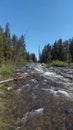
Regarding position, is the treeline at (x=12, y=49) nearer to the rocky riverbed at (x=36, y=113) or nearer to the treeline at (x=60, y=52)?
the rocky riverbed at (x=36, y=113)

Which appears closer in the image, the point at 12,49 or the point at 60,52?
the point at 12,49

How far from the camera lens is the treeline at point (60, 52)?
7494 cm

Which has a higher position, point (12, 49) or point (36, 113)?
point (12, 49)

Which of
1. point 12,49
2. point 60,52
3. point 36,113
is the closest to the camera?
point 36,113

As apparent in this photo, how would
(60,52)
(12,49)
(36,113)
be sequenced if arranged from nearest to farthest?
(36,113) < (12,49) < (60,52)

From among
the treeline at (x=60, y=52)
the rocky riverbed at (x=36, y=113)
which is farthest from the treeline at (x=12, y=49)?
the treeline at (x=60, y=52)

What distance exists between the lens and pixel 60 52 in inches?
3034

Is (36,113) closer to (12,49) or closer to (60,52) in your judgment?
(12,49)

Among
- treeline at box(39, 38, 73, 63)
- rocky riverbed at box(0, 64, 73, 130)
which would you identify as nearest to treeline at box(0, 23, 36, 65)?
rocky riverbed at box(0, 64, 73, 130)

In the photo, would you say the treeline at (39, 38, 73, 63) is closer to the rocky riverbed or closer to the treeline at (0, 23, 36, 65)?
the treeline at (0, 23, 36, 65)

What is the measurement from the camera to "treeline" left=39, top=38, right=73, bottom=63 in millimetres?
74938

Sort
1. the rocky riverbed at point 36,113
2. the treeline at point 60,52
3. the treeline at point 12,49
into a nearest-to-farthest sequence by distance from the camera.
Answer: the rocky riverbed at point 36,113 < the treeline at point 12,49 < the treeline at point 60,52

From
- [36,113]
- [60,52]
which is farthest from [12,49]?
[60,52]

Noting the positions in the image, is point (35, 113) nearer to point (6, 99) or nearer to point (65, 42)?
point (6, 99)
